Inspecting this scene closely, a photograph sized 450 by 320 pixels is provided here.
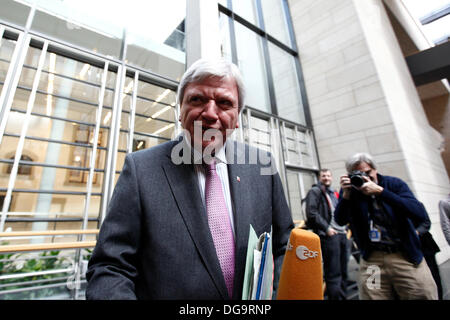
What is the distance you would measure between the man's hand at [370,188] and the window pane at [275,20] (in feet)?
19.9

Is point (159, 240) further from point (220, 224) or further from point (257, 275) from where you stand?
point (257, 275)

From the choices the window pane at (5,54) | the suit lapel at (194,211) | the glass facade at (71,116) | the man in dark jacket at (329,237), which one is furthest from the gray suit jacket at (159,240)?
the window pane at (5,54)

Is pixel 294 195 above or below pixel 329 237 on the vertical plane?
above

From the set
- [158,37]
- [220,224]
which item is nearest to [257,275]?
[220,224]

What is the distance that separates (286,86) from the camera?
600cm

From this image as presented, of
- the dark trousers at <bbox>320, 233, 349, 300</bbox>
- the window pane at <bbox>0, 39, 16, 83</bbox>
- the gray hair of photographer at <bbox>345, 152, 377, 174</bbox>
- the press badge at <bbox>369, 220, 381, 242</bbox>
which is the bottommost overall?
the dark trousers at <bbox>320, 233, 349, 300</bbox>

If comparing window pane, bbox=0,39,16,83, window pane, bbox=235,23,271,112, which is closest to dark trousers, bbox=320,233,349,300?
window pane, bbox=235,23,271,112

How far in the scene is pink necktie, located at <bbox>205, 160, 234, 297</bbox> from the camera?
69 centimetres

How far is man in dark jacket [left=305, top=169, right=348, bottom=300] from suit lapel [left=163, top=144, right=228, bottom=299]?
280 centimetres

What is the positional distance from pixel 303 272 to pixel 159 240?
461mm

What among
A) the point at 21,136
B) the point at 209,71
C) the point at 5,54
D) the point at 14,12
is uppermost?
the point at 14,12

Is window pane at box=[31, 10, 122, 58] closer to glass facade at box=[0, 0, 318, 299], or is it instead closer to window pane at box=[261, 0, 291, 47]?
glass facade at box=[0, 0, 318, 299]

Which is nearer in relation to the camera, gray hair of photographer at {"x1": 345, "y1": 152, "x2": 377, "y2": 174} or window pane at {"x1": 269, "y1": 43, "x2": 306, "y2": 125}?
gray hair of photographer at {"x1": 345, "y1": 152, "x2": 377, "y2": 174}
